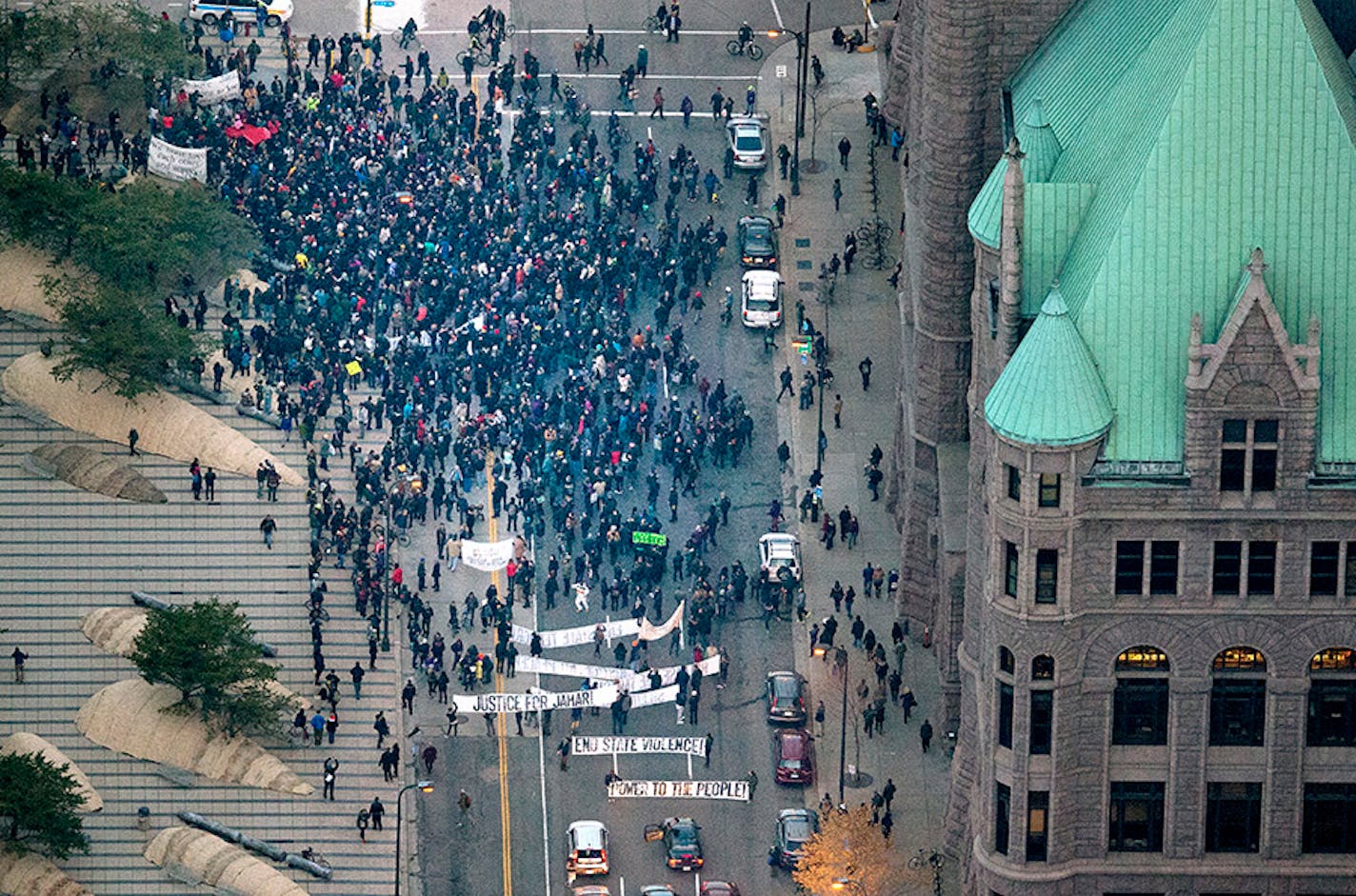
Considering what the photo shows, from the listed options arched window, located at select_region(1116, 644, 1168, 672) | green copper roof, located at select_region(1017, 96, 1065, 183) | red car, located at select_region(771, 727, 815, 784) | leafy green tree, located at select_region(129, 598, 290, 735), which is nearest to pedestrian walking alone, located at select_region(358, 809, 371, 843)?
leafy green tree, located at select_region(129, 598, 290, 735)

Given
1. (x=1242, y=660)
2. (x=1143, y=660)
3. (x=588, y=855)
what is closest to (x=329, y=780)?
(x=588, y=855)

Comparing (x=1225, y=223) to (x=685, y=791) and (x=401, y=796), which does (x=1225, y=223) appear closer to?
(x=685, y=791)

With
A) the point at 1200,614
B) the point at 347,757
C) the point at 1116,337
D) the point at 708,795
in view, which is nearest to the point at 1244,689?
the point at 1200,614

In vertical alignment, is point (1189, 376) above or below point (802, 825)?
above

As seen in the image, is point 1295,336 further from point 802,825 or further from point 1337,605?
point 802,825

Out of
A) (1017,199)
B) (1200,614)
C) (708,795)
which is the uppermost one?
(1017,199)

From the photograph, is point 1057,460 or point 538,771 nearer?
point 1057,460

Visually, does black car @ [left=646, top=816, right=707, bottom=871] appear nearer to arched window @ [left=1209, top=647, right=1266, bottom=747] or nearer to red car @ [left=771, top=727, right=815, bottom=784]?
red car @ [left=771, top=727, right=815, bottom=784]
